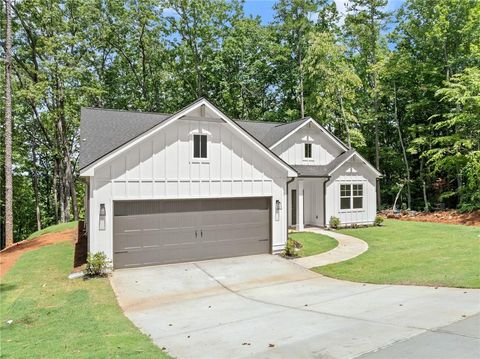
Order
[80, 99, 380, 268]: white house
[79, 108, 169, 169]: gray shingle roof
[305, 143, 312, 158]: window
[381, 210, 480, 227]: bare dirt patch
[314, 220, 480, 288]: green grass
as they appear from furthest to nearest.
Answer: [381, 210, 480, 227]: bare dirt patch < [305, 143, 312, 158]: window < [79, 108, 169, 169]: gray shingle roof < [80, 99, 380, 268]: white house < [314, 220, 480, 288]: green grass

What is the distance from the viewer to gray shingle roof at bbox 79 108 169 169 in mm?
12984

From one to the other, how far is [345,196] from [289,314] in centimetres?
1485

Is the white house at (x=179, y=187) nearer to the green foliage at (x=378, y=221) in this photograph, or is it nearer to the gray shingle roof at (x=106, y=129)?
the gray shingle roof at (x=106, y=129)

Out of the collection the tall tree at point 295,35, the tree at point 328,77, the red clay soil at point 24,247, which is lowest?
the red clay soil at point 24,247

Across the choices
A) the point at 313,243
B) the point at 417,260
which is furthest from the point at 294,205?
the point at 417,260

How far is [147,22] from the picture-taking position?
110 feet

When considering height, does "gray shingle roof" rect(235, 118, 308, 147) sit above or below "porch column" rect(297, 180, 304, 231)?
above

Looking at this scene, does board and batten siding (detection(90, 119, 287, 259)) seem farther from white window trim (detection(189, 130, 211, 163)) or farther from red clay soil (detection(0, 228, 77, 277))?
red clay soil (detection(0, 228, 77, 277))

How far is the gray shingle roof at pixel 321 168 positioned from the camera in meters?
20.5

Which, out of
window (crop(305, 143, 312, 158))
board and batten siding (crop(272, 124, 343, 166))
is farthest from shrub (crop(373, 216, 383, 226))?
window (crop(305, 143, 312, 158))

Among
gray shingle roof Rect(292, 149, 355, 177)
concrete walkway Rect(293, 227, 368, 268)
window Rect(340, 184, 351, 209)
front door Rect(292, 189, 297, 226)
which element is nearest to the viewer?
concrete walkway Rect(293, 227, 368, 268)

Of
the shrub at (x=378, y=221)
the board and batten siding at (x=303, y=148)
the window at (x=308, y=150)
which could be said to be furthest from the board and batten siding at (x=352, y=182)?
the window at (x=308, y=150)

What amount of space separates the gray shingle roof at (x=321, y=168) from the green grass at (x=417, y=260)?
3.77 metres

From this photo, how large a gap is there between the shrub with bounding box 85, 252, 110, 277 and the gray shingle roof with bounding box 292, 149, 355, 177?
1165 centimetres
